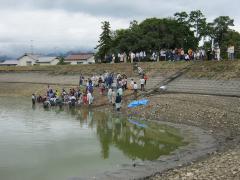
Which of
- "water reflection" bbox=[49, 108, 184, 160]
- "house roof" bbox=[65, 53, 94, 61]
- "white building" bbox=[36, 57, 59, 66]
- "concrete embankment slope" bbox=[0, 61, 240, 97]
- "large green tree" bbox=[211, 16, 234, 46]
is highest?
"large green tree" bbox=[211, 16, 234, 46]

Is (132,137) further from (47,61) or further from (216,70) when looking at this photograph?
(47,61)

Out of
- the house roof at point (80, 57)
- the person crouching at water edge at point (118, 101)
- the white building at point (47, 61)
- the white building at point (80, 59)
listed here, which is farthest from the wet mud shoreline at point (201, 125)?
the house roof at point (80, 57)

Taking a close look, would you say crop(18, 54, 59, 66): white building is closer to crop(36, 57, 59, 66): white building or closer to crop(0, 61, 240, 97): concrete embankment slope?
crop(36, 57, 59, 66): white building

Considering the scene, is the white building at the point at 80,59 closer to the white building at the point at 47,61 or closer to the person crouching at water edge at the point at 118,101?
the white building at the point at 47,61

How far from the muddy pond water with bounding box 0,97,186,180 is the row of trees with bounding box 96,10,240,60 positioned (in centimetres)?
3302

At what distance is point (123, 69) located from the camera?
160ft

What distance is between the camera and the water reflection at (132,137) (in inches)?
770

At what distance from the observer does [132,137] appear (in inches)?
918

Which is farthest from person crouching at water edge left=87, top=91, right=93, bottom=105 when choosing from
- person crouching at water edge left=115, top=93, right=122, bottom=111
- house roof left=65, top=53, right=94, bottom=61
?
house roof left=65, top=53, right=94, bottom=61

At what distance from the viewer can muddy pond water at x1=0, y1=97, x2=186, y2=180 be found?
1630 centimetres

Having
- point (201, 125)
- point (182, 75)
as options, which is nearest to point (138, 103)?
point (201, 125)

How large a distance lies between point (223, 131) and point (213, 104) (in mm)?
5974

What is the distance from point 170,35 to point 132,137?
44.3 m

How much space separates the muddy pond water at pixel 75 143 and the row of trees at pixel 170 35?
3302 centimetres
